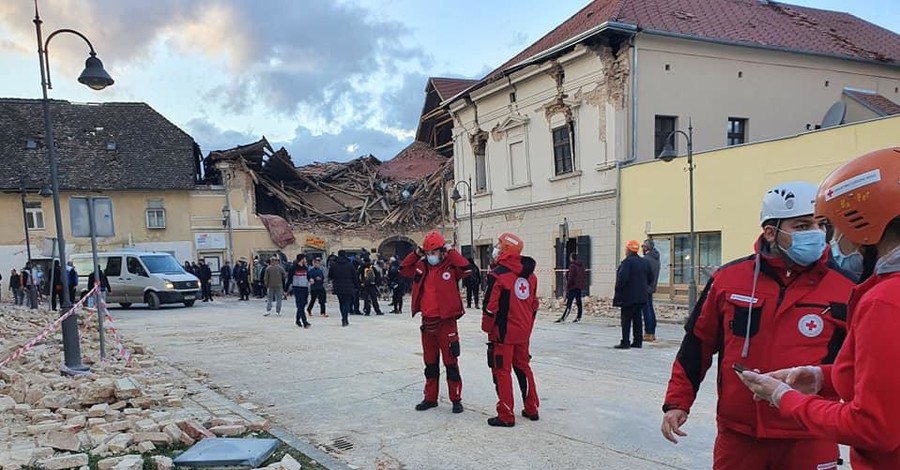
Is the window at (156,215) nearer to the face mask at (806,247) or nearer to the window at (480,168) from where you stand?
the window at (480,168)

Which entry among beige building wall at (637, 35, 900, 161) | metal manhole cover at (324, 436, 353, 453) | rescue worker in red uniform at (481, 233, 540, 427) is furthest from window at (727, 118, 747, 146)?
metal manhole cover at (324, 436, 353, 453)

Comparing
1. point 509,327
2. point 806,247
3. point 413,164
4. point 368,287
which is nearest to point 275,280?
point 368,287

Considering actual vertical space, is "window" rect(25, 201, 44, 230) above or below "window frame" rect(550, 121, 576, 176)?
below

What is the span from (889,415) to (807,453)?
45.7 inches

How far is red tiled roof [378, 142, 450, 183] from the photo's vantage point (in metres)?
36.9

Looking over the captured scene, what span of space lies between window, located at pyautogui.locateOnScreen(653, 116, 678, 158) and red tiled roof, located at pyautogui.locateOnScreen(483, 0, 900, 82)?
259 centimetres

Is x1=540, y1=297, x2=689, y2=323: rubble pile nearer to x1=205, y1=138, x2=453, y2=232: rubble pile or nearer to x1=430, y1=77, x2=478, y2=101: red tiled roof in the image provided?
x1=430, y1=77, x2=478, y2=101: red tiled roof

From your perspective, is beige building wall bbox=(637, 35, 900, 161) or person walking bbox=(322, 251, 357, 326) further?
beige building wall bbox=(637, 35, 900, 161)

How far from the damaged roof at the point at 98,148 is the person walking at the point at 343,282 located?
20510 mm

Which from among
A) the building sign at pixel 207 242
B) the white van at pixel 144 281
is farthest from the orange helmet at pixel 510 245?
the building sign at pixel 207 242

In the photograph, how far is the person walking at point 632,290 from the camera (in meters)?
9.83

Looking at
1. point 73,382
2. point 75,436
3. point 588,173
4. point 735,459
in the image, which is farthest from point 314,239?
point 735,459

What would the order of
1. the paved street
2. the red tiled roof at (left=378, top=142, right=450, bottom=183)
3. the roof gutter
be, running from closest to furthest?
1. the paved street
2. the roof gutter
3. the red tiled roof at (left=378, top=142, right=450, bottom=183)

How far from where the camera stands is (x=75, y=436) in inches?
192
